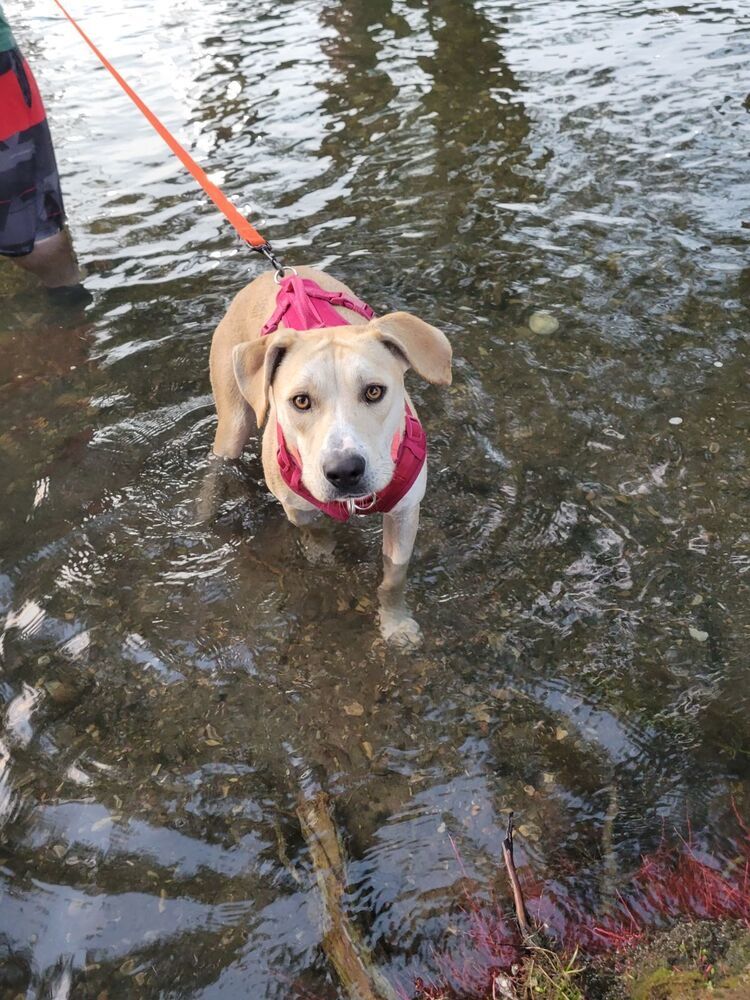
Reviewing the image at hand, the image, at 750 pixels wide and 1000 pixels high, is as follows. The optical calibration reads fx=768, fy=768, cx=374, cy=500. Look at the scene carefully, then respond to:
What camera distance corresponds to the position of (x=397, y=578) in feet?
13.9

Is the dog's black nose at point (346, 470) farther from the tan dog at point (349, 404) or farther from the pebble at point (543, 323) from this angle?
the pebble at point (543, 323)

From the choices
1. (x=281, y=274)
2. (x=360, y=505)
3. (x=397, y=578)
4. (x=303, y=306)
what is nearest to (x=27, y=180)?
(x=281, y=274)

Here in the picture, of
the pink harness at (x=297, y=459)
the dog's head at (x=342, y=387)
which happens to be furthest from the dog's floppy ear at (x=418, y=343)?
the pink harness at (x=297, y=459)

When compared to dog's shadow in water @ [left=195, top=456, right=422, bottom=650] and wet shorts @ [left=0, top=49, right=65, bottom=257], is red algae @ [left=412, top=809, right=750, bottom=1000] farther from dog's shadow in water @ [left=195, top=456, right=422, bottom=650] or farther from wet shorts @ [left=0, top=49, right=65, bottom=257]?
wet shorts @ [left=0, top=49, right=65, bottom=257]

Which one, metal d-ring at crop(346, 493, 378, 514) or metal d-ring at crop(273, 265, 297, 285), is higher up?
metal d-ring at crop(273, 265, 297, 285)

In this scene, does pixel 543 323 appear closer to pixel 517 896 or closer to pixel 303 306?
pixel 303 306

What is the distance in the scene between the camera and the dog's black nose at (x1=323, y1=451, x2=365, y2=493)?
3123 mm

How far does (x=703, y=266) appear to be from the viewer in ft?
21.2

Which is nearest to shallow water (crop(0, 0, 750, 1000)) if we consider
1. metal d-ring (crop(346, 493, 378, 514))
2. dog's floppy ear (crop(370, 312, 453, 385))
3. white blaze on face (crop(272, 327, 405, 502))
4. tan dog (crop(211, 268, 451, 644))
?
A: tan dog (crop(211, 268, 451, 644))

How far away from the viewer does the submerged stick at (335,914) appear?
9.11 feet

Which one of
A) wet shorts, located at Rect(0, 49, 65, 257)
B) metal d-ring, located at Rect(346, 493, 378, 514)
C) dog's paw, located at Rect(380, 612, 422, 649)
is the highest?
wet shorts, located at Rect(0, 49, 65, 257)

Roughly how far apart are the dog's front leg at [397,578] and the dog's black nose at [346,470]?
79cm

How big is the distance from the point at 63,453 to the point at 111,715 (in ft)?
7.61

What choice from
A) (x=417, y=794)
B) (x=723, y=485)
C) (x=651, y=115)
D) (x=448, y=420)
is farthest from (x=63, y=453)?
(x=651, y=115)
